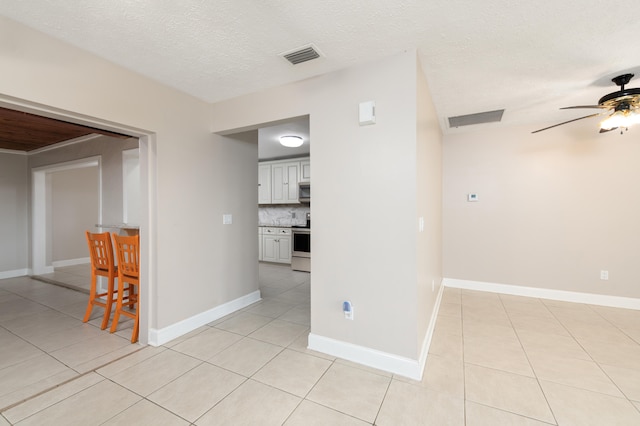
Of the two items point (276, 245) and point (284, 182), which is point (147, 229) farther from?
point (284, 182)

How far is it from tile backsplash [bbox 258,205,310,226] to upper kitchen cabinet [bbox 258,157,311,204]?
0.36 meters

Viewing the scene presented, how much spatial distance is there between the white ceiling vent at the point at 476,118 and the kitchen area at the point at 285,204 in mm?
2695

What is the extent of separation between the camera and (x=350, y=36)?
5.91ft

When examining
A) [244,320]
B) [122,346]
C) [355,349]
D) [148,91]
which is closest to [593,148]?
[355,349]

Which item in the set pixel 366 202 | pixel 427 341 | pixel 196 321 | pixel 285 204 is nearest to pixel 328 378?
pixel 427 341

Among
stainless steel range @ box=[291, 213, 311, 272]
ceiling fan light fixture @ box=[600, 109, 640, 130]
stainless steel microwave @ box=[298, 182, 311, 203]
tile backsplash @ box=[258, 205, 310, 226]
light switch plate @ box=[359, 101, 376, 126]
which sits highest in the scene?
ceiling fan light fixture @ box=[600, 109, 640, 130]

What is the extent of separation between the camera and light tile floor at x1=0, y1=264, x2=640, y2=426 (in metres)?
1.62

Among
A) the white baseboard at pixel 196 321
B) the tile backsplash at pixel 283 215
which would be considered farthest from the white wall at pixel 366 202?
the tile backsplash at pixel 283 215

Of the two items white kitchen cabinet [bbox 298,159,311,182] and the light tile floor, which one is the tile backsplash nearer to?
white kitchen cabinet [bbox 298,159,311,182]

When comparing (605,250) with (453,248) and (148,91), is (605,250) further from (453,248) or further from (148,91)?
(148,91)

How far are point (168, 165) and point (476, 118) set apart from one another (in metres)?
3.83

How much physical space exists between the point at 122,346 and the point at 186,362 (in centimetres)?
79

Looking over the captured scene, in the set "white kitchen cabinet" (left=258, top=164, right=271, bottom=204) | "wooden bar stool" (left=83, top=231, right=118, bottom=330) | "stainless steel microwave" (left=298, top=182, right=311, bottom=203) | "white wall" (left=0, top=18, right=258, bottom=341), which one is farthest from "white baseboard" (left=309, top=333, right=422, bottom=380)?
"white kitchen cabinet" (left=258, top=164, right=271, bottom=204)

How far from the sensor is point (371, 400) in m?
1.75
